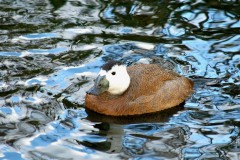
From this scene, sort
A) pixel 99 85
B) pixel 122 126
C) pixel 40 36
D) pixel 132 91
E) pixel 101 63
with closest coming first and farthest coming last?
pixel 122 126, pixel 99 85, pixel 132 91, pixel 101 63, pixel 40 36

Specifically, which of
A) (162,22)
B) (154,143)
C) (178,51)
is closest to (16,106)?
(154,143)

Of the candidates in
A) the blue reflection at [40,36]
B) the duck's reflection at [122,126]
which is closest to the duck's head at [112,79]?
the duck's reflection at [122,126]

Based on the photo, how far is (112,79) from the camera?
10.5 meters

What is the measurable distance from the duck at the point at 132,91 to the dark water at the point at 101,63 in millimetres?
137

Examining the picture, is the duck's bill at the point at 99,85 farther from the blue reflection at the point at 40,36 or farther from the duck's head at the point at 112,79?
the blue reflection at the point at 40,36

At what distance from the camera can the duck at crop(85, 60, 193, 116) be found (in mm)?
10453

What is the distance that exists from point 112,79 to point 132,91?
1.24 ft

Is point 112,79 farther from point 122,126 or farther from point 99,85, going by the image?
point 122,126

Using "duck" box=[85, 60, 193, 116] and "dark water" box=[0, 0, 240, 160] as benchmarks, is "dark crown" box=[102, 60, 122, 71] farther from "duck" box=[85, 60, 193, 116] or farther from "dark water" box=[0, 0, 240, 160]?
"dark water" box=[0, 0, 240, 160]

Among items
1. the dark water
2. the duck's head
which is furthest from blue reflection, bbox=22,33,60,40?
the duck's head

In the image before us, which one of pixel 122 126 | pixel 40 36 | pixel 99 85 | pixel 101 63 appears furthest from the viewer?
pixel 40 36

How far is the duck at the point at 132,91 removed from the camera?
1045cm

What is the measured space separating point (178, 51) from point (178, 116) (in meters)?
2.23

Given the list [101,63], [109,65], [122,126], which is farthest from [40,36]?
[122,126]
